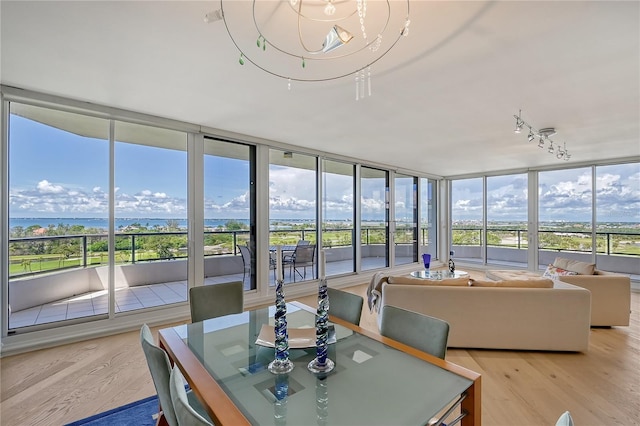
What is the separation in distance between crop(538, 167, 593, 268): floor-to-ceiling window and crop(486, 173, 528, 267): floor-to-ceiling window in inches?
15.0

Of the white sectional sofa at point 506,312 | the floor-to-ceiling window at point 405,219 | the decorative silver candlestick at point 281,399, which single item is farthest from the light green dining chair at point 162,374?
the floor-to-ceiling window at point 405,219

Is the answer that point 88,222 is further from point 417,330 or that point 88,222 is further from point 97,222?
point 417,330

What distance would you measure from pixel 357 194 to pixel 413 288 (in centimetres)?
324

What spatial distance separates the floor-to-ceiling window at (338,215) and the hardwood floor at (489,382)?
10.5 feet

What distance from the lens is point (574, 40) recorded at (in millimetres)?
1970

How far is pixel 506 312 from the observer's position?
117 inches

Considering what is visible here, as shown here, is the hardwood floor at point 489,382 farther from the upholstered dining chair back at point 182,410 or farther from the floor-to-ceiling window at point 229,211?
the upholstered dining chair back at point 182,410

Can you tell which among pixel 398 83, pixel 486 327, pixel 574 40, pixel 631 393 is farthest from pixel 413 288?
pixel 574 40

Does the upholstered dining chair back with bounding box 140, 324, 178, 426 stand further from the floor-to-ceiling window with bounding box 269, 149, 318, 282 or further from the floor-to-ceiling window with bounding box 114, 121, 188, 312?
the floor-to-ceiling window with bounding box 269, 149, 318, 282

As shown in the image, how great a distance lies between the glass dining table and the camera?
1024 millimetres

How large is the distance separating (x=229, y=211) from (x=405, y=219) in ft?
14.7

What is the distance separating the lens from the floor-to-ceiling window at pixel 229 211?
432cm

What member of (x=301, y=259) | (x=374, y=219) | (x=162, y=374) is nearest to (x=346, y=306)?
(x=162, y=374)

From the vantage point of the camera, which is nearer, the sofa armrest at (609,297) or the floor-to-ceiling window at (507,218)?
the sofa armrest at (609,297)
